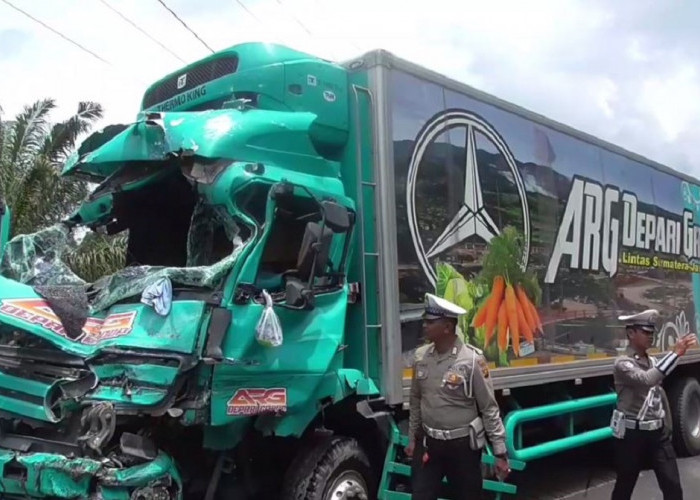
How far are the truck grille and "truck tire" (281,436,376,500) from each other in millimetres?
2677

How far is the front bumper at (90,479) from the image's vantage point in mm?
3967

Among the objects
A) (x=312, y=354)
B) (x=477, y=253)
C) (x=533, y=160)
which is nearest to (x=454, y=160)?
(x=477, y=253)

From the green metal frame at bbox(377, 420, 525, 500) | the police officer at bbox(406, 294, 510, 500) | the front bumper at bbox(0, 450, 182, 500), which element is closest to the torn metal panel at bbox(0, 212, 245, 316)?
the front bumper at bbox(0, 450, 182, 500)

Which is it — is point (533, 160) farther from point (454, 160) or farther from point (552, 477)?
point (552, 477)

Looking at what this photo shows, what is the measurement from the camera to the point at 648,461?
208 inches

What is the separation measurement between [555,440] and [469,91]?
3.26 meters

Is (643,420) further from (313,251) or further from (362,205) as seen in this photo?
(313,251)

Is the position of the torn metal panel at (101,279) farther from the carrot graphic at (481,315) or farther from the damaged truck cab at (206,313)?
the carrot graphic at (481,315)

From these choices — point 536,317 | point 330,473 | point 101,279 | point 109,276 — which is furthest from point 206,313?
point 536,317

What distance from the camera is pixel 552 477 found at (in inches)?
338

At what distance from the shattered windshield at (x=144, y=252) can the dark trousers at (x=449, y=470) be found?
64.5 inches

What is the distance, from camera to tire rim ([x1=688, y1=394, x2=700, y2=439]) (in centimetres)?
944

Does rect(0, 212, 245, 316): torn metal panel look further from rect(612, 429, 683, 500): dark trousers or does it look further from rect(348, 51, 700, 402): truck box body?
rect(612, 429, 683, 500): dark trousers

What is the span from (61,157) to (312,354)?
1208 cm
